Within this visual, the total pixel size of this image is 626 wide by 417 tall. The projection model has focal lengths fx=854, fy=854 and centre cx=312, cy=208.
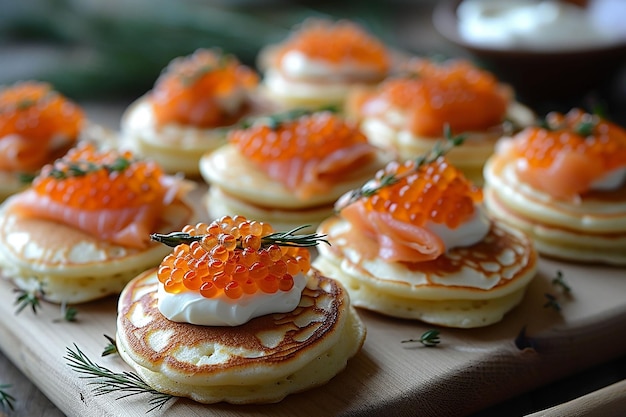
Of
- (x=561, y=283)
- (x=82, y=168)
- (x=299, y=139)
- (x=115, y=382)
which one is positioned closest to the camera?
(x=115, y=382)

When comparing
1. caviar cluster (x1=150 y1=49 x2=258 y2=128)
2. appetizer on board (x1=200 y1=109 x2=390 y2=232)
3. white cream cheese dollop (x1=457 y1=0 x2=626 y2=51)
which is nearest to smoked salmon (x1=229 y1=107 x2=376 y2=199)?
appetizer on board (x1=200 y1=109 x2=390 y2=232)

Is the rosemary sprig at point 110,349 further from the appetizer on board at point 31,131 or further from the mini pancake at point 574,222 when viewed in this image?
the mini pancake at point 574,222

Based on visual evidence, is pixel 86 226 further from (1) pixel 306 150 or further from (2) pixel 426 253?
(2) pixel 426 253

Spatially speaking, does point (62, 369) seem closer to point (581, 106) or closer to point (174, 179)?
point (174, 179)

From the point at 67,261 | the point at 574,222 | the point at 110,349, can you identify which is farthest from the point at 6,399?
the point at 574,222

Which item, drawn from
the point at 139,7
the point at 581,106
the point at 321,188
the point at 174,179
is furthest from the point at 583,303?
the point at 139,7

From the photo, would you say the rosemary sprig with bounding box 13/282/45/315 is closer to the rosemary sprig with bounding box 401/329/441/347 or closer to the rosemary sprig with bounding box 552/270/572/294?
the rosemary sprig with bounding box 401/329/441/347
